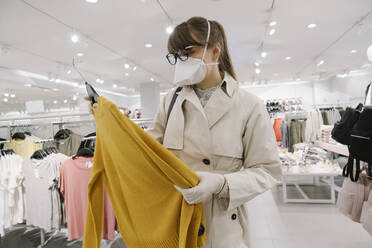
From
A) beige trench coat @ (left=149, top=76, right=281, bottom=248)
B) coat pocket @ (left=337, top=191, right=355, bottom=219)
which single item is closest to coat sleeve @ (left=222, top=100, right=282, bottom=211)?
beige trench coat @ (left=149, top=76, right=281, bottom=248)

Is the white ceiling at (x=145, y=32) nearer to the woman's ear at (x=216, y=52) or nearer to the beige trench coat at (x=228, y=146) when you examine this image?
the woman's ear at (x=216, y=52)

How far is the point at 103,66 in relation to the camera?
24.2 ft

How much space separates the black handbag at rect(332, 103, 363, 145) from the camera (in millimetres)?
1793

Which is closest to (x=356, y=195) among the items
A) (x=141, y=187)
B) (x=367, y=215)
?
(x=367, y=215)

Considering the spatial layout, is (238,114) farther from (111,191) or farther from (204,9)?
(204,9)

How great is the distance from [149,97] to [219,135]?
9.72 m

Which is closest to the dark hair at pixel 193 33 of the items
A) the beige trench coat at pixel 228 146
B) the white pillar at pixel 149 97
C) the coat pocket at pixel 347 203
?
the beige trench coat at pixel 228 146

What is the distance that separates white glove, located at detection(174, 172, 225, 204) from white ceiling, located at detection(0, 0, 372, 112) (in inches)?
152

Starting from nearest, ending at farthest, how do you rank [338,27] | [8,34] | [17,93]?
[8,34]
[338,27]
[17,93]

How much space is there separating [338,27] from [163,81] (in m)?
7.23

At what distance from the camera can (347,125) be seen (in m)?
1.83

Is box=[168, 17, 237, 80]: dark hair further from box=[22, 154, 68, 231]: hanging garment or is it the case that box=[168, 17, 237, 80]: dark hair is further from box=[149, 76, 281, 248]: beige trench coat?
box=[22, 154, 68, 231]: hanging garment

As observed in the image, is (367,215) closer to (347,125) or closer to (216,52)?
(347,125)

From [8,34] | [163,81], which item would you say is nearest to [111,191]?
[8,34]
